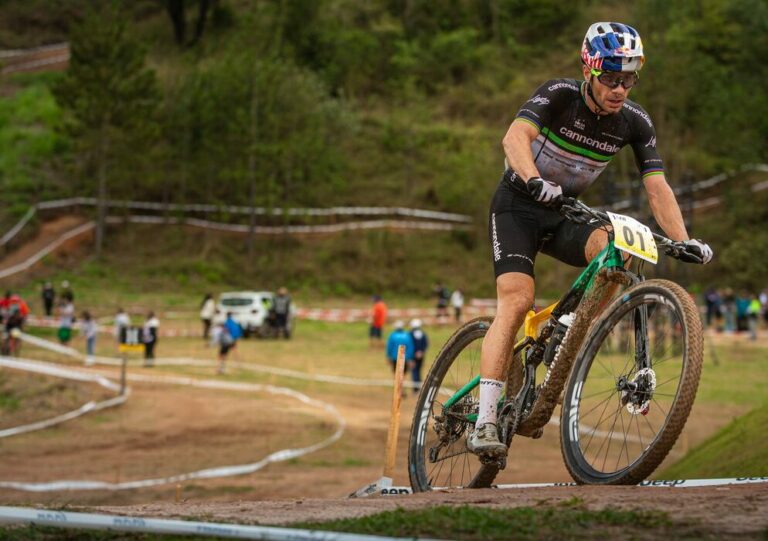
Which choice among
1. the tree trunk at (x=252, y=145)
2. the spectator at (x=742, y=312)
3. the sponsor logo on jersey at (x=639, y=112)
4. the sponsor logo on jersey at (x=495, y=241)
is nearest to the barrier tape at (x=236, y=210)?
the tree trunk at (x=252, y=145)

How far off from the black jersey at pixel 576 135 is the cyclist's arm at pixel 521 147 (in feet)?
0.16

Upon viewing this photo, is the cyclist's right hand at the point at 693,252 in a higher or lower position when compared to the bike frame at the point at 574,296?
higher

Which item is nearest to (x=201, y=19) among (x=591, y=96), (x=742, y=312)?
(x=742, y=312)

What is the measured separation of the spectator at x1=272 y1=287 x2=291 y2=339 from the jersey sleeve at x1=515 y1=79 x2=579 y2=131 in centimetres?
3473

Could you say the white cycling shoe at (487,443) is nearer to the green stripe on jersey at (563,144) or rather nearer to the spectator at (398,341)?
the green stripe on jersey at (563,144)

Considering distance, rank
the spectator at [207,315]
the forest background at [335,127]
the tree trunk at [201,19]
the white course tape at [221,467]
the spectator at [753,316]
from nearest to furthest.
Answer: the white course tape at [221,467] → the spectator at [207,315] → the spectator at [753,316] → the forest background at [335,127] → the tree trunk at [201,19]

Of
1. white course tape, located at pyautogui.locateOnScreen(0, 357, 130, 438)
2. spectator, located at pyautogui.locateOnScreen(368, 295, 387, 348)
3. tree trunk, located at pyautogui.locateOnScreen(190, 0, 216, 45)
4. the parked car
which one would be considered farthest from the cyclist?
tree trunk, located at pyautogui.locateOnScreen(190, 0, 216, 45)

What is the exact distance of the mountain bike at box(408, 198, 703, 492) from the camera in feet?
19.5

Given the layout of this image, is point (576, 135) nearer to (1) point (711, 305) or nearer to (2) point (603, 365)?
(2) point (603, 365)

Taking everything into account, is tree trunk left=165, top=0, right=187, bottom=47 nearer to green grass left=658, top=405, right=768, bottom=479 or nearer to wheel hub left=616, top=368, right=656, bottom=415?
green grass left=658, top=405, right=768, bottom=479

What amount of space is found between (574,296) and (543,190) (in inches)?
33.3

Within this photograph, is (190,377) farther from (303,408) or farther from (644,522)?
(644,522)

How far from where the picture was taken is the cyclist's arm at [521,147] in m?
6.59

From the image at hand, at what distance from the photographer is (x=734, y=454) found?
10125 mm
